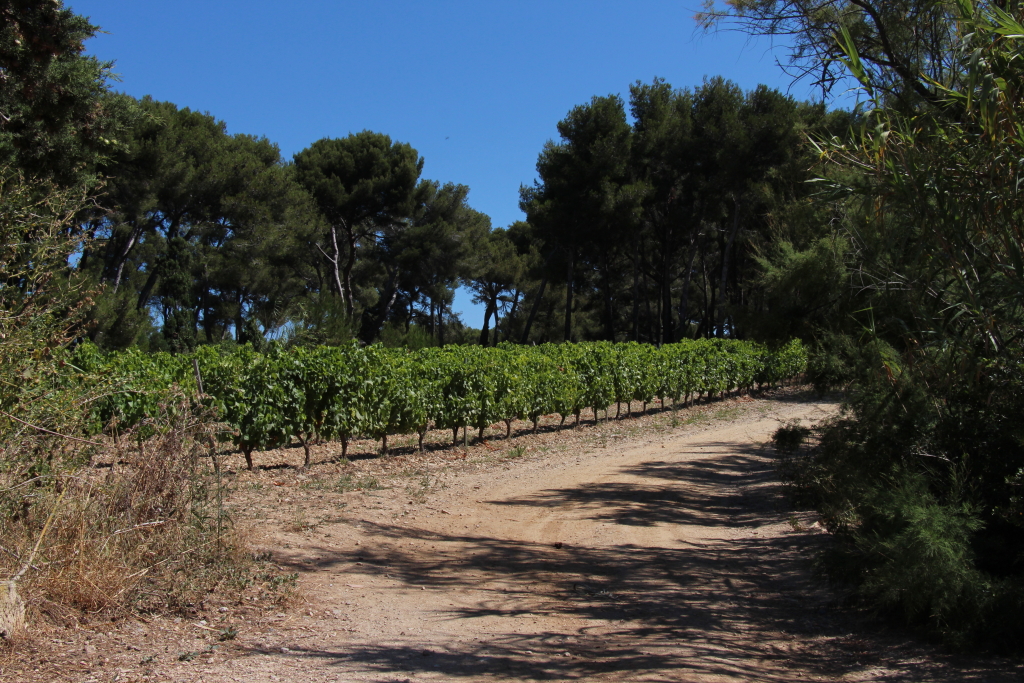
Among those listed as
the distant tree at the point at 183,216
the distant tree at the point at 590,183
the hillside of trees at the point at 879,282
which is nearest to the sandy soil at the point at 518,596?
the hillside of trees at the point at 879,282

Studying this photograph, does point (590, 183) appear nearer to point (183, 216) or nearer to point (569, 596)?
point (183, 216)

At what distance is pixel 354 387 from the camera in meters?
10.5

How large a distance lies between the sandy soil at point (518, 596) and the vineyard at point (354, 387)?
28.9 inches

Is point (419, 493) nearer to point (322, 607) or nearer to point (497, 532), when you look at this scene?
point (497, 532)

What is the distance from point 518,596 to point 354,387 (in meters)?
5.62

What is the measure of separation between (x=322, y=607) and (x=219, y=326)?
40.4 meters

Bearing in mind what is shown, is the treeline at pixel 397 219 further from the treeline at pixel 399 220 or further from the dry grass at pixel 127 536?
the dry grass at pixel 127 536

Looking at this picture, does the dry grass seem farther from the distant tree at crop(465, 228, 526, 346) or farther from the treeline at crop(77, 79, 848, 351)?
the distant tree at crop(465, 228, 526, 346)

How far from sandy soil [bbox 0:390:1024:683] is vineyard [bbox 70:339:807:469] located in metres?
0.73

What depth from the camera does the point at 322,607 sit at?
5125 mm

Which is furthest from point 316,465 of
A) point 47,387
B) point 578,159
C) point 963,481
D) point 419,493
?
point 578,159

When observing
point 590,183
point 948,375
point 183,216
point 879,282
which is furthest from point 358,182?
point 948,375

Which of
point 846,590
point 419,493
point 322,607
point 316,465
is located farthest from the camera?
point 316,465

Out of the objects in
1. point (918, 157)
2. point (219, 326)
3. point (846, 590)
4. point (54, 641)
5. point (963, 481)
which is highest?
point (219, 326)
